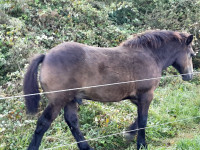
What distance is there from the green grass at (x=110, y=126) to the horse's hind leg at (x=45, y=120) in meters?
0.47

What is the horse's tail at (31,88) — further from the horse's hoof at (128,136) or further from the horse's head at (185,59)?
the horse's head at (185,59)

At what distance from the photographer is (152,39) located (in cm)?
444

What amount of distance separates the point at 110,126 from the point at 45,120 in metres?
1.56

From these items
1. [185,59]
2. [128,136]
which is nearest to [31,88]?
[128,136]

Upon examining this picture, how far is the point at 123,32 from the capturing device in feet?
26.5

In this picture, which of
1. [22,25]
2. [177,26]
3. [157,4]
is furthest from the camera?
[157,4]

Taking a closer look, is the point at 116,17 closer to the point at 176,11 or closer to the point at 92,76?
the point at 176,11

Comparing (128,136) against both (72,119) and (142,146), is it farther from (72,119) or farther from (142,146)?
(72,119)

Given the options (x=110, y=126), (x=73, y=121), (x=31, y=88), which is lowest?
(x=110, y=126)

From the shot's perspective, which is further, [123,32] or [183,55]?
[123,32]

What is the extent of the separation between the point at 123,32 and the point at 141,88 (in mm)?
4260

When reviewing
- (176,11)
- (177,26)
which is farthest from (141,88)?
(176,11)

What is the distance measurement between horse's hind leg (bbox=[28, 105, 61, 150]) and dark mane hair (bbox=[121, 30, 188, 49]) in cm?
172

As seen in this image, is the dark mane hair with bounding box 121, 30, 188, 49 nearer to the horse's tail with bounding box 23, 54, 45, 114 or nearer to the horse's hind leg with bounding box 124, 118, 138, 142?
the horse's hind leg with bounding box 124, 118, 138, 142
